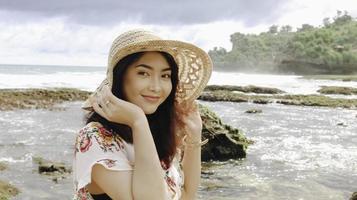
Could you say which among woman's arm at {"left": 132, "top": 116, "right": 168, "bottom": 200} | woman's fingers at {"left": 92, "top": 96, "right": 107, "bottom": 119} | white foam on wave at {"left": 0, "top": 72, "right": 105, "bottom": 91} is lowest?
white foam on wave at {"left": 0, "top": 72, "right": 105, "bottom": 91}

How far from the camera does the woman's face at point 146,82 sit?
2320 mm

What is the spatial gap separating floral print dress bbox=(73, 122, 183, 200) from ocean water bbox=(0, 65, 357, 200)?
2519 mm

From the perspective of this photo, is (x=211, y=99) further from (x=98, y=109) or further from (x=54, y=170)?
(x=98, y=109)

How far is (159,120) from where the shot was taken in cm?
256

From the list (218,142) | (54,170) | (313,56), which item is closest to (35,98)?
(218,142)

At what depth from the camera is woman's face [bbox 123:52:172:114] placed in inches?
91.4

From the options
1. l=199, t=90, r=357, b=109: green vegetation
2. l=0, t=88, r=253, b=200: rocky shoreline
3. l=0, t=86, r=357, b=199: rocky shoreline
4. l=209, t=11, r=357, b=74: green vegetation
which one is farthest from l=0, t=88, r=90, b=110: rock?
l=209, t=11, r=357, b=74: green vegetation

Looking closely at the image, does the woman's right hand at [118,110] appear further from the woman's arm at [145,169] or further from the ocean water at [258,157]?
the ocean water at [258,157]

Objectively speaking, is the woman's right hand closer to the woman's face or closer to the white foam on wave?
the woman's face

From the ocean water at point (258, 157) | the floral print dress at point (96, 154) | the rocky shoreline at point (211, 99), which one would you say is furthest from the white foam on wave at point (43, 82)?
the floral print dress at point (96, 154)

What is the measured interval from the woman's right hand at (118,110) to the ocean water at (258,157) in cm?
250

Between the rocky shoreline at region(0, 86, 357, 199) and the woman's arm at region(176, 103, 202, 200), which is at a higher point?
the woman's arm at region(176, 103, 202, 200)

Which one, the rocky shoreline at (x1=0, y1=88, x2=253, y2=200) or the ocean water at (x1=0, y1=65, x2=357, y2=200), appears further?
the rocky shoreline at (x1=0, y1=88, x2=253, y2=200)

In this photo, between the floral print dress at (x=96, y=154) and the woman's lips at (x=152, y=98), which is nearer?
the floral print dress at (x=96, y=154)
